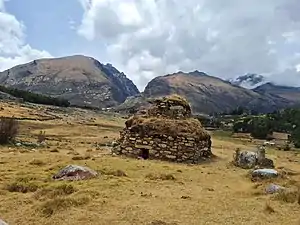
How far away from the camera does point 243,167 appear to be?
27.7m

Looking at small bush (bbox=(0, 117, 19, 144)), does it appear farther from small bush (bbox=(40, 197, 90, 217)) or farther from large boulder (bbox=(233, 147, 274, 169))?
small bush (bbox=(40, 197, 90, 217))

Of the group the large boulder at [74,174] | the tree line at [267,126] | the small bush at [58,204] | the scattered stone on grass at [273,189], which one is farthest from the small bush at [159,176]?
the tree line at [267,126]

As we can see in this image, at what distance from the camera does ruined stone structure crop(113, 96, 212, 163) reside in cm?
3030

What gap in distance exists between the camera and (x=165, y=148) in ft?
99.3

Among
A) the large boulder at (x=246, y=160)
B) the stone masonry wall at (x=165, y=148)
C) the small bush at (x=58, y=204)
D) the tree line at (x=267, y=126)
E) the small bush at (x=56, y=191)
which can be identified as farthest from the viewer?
the tree line at (x=267, y=126)

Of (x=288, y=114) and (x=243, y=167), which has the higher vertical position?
(x=288, y=114)

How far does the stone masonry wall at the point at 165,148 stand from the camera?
30172 millimetres

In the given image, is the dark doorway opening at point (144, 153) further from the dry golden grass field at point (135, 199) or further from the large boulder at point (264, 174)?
the large boulder at point (264, 174)

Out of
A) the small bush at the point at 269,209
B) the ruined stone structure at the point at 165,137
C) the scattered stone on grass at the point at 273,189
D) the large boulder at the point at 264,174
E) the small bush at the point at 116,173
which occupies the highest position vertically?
the ruined stone structure at the point at 165,137

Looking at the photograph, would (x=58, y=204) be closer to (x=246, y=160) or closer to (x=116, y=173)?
(x=116, y=173)

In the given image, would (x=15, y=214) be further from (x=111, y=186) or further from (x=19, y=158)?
(x=19, y=158)

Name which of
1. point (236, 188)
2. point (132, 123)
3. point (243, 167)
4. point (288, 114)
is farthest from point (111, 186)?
point (288, 114)

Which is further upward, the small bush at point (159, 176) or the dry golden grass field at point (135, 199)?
the small bush at point (159, 176)

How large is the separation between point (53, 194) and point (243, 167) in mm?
15733
